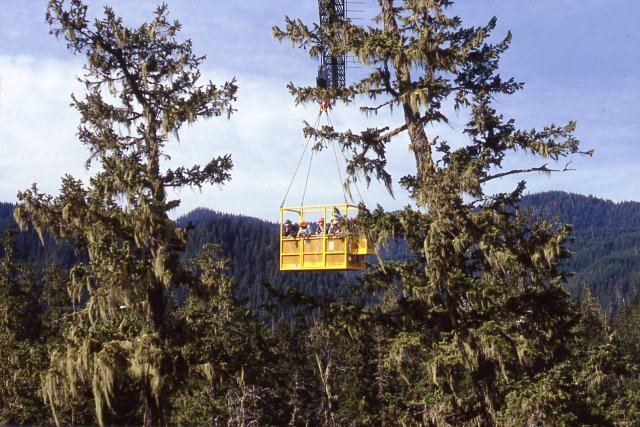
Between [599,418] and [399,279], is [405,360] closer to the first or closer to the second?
[399,279]

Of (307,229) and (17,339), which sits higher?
(307,229)

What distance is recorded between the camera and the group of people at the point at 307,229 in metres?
17.8

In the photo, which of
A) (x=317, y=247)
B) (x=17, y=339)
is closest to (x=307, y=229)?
(x=317, y=247)

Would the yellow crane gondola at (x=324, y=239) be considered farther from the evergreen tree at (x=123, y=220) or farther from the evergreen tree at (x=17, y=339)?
the evergreen tree at (x=17, y=339)

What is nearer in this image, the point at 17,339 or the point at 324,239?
the point at 324,239

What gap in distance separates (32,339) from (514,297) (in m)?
24.6

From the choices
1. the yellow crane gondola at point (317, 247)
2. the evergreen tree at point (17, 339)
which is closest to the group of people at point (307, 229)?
the yellow crane gondola at point (317, 247)

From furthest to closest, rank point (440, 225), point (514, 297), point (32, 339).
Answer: point (32, 339) → point (514, 297) → point (440, 225)

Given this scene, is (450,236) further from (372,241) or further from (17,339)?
(17,339)

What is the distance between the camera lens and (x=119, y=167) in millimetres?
14750

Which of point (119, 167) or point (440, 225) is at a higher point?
point (119, 167)

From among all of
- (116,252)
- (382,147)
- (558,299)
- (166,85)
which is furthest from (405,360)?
(166,85)

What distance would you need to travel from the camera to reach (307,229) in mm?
18281

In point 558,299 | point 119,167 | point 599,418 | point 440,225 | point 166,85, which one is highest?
point 166,85
